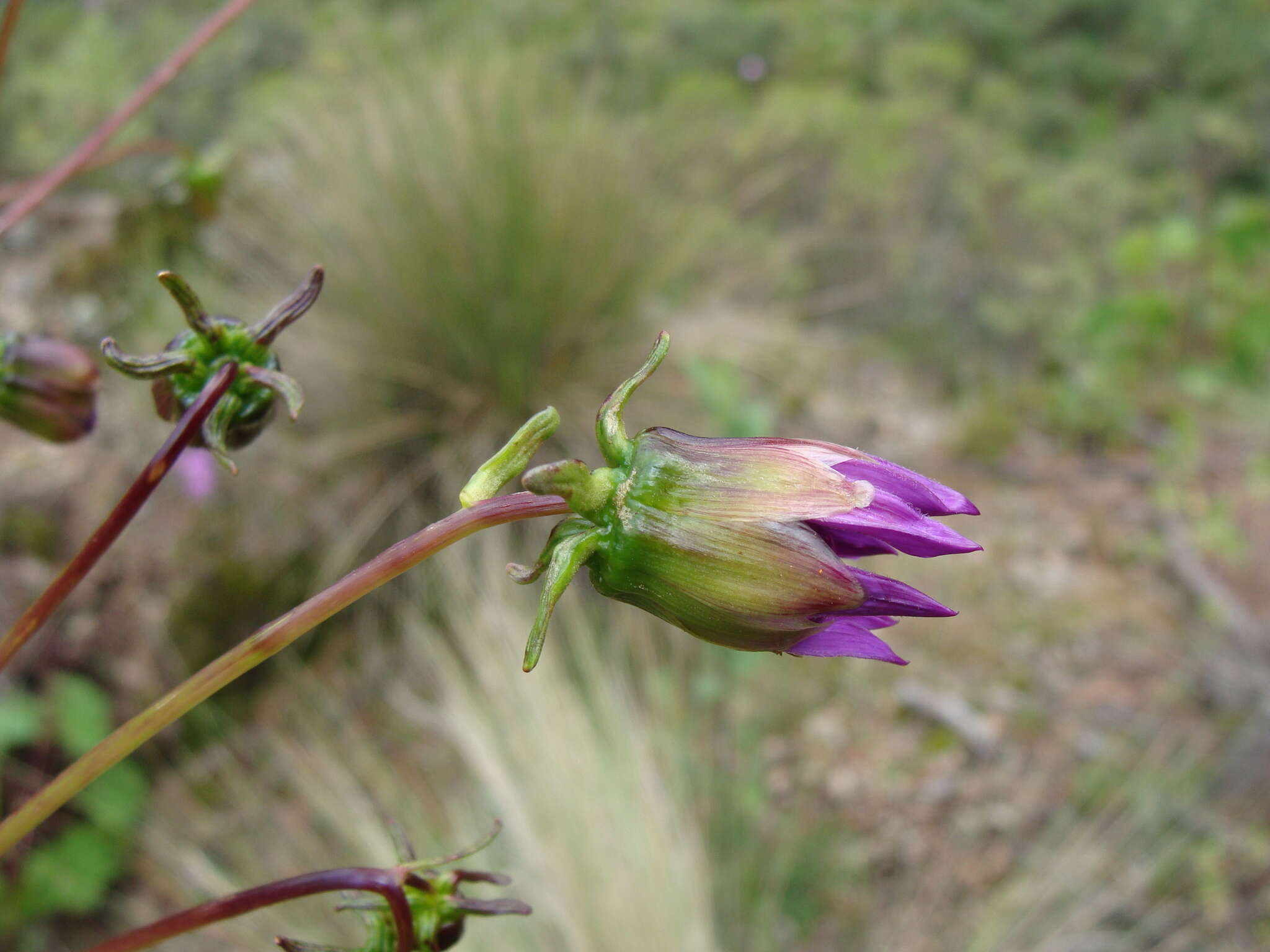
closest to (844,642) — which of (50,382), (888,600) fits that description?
(888,600)

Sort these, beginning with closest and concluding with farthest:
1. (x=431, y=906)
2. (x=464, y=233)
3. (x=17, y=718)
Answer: (x=431, y=906), (x=17, y=718), (x=464, y=233)

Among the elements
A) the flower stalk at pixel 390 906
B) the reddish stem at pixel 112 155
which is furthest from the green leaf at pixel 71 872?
the flower stalk at pixel 390 906

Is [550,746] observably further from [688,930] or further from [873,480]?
[873,480]

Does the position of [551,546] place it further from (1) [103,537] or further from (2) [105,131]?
(2) [105,131]

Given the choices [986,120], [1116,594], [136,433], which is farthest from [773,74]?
[136,433]

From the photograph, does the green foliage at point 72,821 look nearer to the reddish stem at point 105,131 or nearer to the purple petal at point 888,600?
the reddish stem at point 105,131

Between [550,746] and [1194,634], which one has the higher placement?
[1194,634]

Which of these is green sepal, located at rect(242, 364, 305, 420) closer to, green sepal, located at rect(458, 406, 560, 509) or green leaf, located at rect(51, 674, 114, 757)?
green sepal, located at rect(458, 406, 560, 509)
